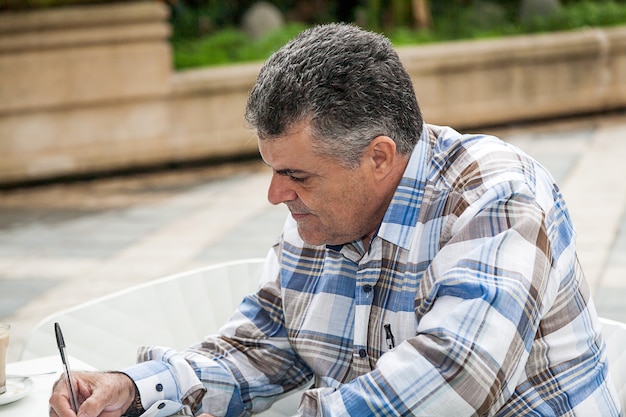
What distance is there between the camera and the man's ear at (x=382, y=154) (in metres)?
1.90

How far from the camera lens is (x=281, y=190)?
1977mm

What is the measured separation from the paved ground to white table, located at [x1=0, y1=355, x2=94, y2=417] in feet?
7.06

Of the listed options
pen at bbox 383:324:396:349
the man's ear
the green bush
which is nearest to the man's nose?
the man's ear

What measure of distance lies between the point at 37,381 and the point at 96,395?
255mm

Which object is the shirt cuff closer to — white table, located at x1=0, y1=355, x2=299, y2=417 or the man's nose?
white table, located at x1=0, y1=355, x2=299, y2=417

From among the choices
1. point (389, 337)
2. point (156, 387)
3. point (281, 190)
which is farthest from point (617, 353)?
point (156, 387)

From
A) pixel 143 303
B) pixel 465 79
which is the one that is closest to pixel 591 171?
pixel 465 79

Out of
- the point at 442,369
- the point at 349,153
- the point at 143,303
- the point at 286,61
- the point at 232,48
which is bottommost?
the point at 232,48

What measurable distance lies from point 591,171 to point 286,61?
18.8 ft

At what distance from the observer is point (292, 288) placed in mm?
2205

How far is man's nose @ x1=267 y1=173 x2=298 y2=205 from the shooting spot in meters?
1.97

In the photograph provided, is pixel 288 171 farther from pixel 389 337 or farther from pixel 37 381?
pixel 37 381

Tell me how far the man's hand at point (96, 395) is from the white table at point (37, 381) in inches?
2.2

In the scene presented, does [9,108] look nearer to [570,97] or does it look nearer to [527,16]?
[570,97]
